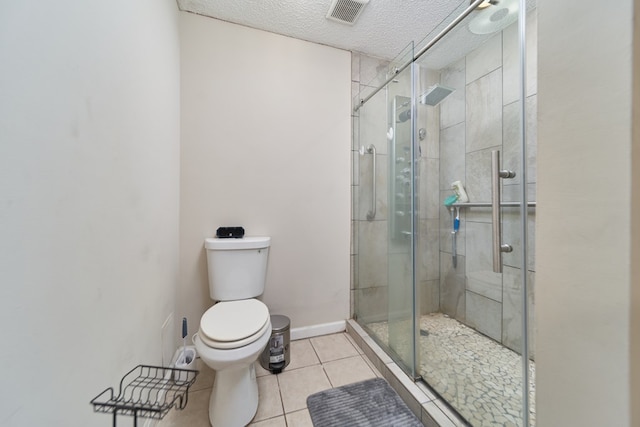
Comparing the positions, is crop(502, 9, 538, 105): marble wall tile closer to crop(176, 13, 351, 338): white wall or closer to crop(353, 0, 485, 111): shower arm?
crop(353, 0, 485, 111): shower arm

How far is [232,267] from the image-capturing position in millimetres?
1507

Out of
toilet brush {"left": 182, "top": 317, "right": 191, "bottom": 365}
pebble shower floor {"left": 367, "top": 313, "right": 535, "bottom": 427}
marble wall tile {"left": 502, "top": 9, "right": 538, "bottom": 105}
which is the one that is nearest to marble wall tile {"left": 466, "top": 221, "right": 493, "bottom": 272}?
pebble shower floor {"left": 367, "top": 313, "right": 535, "bottom": 427}

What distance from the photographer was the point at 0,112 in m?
0.45

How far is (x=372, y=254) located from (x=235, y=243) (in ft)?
3.36

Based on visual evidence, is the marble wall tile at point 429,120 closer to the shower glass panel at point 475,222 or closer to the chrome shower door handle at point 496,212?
the shower glass panel at point 475,222

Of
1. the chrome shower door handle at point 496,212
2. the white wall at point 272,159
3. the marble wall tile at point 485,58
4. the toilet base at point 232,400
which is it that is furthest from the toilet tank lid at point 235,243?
the marble wall tile at point 485,58

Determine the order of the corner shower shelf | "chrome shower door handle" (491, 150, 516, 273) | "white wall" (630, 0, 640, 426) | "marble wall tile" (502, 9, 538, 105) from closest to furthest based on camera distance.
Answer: "white wall" (630, 0, 640, 426)
the corner shower shelf
"chrome shower door handle" (491, 150, 516, 273)
"marble wall tile" (502, 9, 538, 105)

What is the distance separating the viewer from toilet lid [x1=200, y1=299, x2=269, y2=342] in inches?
41.2

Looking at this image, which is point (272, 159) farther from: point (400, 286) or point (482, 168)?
point (482, 168)

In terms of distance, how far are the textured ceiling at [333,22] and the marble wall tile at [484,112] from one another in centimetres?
49

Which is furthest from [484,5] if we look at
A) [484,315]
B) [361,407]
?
[361,407]

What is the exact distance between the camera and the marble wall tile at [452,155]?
5.91 ft

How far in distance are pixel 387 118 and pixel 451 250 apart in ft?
3.51

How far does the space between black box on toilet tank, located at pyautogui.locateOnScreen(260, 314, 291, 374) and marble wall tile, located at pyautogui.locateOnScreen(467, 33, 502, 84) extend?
2.04 m
